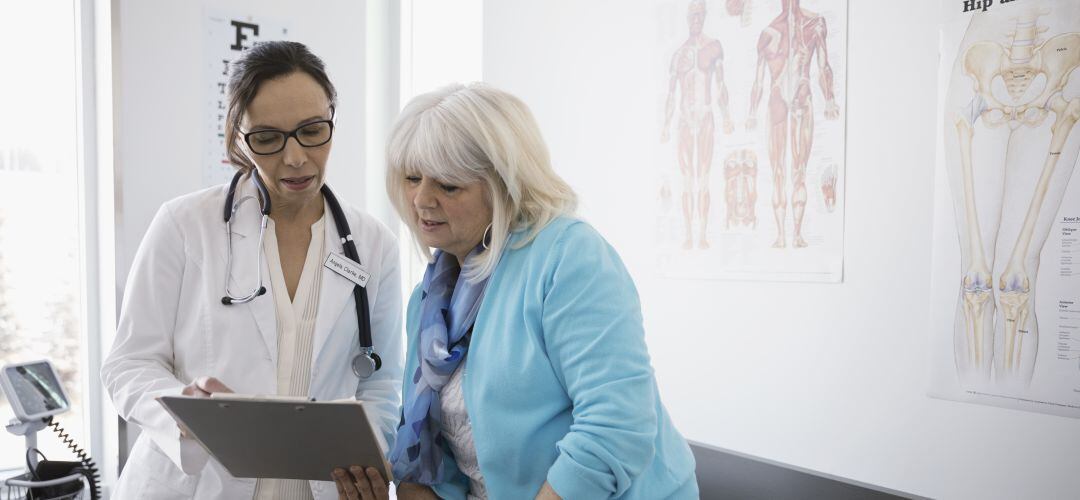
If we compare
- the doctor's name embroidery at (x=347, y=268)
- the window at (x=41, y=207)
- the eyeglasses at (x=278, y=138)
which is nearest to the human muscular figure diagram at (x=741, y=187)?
the doctor's name embroidery at (x=347, y=268)

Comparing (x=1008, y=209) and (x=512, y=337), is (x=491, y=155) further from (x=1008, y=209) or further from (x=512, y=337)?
(x=1008, y=209)

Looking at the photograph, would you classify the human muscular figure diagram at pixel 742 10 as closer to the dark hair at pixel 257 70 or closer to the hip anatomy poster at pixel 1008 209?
the hip anatomy poster at pixel 1008 209

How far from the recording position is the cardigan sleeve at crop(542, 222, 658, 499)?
113 centimetres

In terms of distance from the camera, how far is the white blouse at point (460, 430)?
134cm

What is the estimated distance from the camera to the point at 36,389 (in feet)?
7.36

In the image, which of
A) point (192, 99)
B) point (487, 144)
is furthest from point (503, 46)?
point (487, 144)

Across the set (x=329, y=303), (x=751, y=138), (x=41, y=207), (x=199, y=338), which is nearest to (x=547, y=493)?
(x=329, y=303)

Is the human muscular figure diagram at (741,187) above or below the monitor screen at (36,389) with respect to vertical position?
above

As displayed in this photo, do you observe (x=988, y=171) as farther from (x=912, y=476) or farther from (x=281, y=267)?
(x=281, y=267)

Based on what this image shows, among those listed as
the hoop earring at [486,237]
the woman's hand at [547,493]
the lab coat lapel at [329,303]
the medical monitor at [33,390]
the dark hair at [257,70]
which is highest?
the dark hair at [257,70]

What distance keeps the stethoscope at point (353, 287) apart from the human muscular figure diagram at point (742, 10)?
4.28 feet

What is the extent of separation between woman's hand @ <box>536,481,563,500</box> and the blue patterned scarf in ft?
0.85

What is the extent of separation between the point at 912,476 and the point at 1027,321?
468mm

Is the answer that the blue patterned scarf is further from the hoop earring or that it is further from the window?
the window
